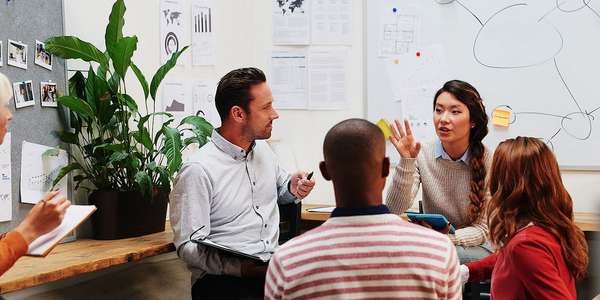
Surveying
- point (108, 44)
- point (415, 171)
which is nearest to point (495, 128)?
point (415, 171)

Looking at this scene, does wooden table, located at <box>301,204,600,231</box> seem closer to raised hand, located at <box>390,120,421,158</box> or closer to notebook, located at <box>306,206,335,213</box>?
notebook, located at <box>306,206,335,213</box>

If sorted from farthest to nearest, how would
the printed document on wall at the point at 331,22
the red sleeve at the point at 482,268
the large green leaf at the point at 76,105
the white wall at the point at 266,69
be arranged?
1. the printed document on wall at the point at 331,22
2. the white wall at the point at 266,69
3. the large green leaf at the point at 76,105
4. the red sleeve at the point at 482,268

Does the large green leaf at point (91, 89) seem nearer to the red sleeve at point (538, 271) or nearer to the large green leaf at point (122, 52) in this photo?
the large green leaf at point (122, 52)

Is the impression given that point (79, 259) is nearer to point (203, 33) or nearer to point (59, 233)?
point (59, 233)

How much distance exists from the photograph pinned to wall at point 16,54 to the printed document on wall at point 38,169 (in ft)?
0.91

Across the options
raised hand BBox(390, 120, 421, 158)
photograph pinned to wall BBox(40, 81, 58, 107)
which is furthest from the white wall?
raised hand BBox(390, 120, 421, 158)

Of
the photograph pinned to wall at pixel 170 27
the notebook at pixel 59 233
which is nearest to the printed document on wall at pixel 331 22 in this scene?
the photograph pinned to wall at pixel 170 27

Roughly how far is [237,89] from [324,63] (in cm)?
139

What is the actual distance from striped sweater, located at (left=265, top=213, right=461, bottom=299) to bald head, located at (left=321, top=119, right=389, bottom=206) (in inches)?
2.5

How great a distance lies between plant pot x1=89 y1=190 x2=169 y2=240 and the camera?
8.87ft

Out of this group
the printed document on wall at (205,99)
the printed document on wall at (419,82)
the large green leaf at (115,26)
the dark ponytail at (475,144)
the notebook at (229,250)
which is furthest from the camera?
the printed document on wall at (419,82)

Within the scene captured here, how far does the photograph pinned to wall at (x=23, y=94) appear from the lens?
2.44m

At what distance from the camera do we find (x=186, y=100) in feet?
11.5

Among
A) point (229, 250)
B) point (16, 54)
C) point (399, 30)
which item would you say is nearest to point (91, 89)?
point (16, 54)
